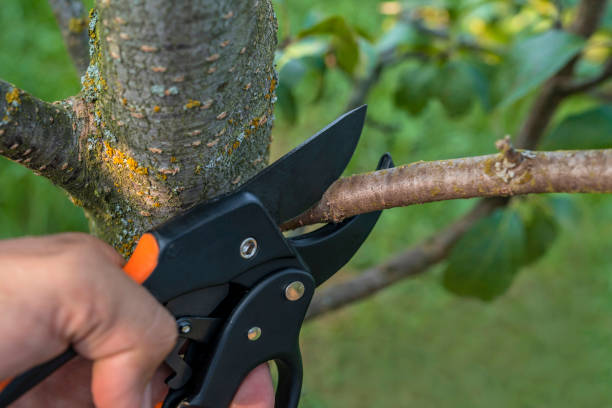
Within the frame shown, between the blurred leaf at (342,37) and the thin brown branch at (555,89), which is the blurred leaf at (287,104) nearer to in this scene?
the blurred leaf at (342,37)

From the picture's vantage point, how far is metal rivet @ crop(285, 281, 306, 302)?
55cm

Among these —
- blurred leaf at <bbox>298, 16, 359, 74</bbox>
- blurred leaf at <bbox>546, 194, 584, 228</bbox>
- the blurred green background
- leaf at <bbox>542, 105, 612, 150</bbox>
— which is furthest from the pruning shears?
blurred leaf at <bbox>546, 194, 584, 228</bbox>

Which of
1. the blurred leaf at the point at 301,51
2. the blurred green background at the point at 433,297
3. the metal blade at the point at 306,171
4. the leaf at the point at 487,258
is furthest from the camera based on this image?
the blurred green background at the point at 433,297

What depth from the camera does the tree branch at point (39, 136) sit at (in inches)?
17.9

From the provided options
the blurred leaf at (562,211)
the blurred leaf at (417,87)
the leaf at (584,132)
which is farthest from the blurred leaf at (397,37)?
the blurred leaf at (562,211)

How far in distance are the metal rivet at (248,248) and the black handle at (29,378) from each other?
6.5 inches

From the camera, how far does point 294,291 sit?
552 mm

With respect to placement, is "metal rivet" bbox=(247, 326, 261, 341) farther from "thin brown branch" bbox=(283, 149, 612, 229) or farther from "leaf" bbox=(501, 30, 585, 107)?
"leaf" bbox=(501, 30, 585, 107)

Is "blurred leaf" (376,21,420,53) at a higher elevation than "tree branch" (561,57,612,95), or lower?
higher

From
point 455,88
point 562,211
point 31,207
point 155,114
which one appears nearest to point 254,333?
point 155,114

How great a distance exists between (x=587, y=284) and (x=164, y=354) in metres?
1.80

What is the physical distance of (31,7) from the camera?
89.2 inches

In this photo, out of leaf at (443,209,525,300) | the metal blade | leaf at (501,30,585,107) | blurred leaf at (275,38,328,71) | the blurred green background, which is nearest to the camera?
the metal blade

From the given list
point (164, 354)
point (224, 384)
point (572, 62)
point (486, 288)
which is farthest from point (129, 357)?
point (572, 62)
